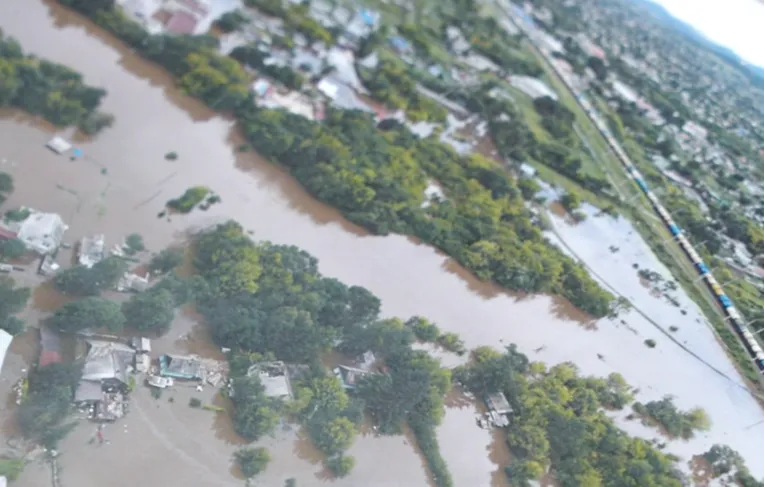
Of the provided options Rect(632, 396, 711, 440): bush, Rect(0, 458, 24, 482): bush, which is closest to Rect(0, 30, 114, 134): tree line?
Rect(0, 458, 24, 482): bush

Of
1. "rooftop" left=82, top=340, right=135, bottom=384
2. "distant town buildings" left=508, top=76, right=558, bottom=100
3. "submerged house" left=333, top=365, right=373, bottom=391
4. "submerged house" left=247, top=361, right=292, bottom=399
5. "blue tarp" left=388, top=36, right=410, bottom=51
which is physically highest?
"distant town buildings" left=508, top=76, right=558, bottom=100

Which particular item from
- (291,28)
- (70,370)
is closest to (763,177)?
(291,28)

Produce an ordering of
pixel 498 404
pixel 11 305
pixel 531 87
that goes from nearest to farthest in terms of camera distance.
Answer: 1. pixel 11 305
2. pixel 498 404
3. pixel 531 87

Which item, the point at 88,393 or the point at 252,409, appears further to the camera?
the point at 252,409

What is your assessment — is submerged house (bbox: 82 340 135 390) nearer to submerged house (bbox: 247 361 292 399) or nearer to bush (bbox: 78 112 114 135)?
submerged house (bbox: 247 361 292 399)

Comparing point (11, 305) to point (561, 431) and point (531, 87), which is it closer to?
point (561, 431)

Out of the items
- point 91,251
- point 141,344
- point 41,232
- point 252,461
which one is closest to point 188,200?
point 91,251
